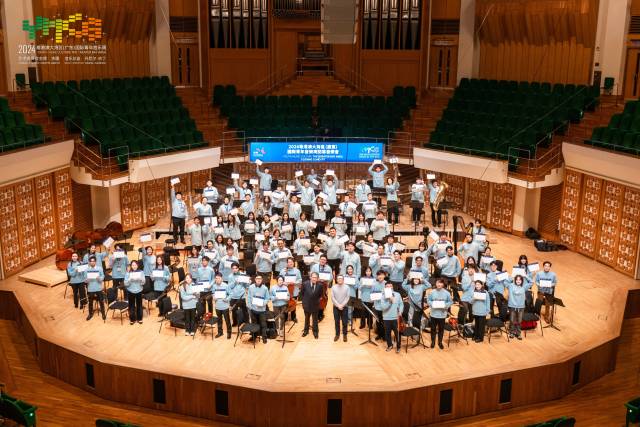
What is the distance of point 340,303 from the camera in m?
11.8

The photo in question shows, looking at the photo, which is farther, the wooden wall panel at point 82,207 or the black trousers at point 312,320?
the wooden wall panel at point 82,207

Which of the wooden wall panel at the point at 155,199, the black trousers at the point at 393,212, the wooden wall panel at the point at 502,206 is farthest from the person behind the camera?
Result: the wooden wall panel at the point at 155,199

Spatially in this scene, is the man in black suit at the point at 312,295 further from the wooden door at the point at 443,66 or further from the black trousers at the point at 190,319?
the wooden door at the point at 443,66

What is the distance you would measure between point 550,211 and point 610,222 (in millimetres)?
2024

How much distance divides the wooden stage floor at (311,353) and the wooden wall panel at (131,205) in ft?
14.4

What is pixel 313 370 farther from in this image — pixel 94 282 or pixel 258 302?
pixel 94 282

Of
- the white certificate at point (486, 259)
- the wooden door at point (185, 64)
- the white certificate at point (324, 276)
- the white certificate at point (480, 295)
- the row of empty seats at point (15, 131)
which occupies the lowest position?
the white certificate at point (480, 295)

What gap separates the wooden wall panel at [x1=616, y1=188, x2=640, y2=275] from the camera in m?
15.0

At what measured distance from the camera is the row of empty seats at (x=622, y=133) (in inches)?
588

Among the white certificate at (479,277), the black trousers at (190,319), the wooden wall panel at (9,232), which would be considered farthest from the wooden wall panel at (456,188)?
the wooden wall panel at (9,232)

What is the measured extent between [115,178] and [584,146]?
1067 cm

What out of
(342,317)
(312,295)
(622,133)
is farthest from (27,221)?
(622,133)

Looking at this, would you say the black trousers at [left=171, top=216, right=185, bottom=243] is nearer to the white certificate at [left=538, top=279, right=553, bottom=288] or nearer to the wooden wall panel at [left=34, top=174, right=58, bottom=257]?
the wooden wall panel at [left=34, top=174, right=58, bottom=257]

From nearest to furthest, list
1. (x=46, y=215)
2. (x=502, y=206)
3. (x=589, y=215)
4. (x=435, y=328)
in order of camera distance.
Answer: (x=435, y=328), (x=46, y=215), (x=589, y=215), (x=502, y=206)
